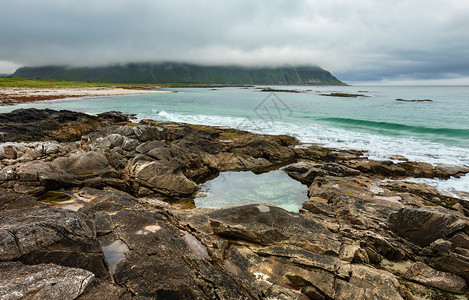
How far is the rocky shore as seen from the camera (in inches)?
173

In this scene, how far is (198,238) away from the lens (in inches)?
287

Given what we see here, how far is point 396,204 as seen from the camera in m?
11.8

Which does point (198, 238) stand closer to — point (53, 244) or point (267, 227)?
point (267, 227)

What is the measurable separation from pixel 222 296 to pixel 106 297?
2205mm

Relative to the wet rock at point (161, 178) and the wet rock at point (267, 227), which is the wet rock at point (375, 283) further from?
the wet rock at point (161, 178)

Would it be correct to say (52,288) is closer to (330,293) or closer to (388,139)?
(330,293)

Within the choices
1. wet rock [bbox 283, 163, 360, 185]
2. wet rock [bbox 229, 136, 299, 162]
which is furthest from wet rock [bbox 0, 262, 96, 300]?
wet rock [bbox 229, 136, 299, 162]

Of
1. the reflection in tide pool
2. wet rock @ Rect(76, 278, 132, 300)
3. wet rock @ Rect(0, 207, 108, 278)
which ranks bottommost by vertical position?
the reflection in tide pool

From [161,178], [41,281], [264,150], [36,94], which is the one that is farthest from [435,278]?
[36,94]

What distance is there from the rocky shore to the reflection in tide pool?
3.13 ft

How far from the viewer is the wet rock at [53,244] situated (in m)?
4.08

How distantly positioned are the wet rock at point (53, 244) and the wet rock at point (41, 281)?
31 centimetres

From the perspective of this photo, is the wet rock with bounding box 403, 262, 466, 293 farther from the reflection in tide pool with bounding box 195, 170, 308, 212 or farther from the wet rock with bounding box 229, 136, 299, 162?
the wet rock with bounding box 229, 136, 299, 162

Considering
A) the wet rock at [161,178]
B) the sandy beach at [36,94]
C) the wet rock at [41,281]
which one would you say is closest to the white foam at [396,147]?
the wet rock at [161,178]
